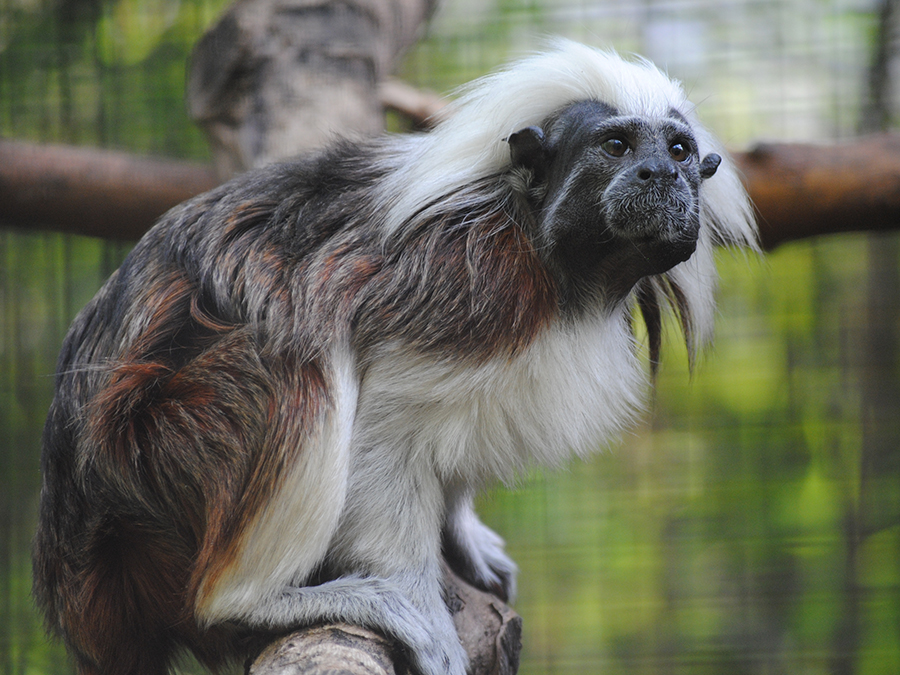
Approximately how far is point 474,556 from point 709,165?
3.50 feet

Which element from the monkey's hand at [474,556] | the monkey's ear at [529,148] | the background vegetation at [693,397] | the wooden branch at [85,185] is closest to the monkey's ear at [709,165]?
the monkey's ear at [529,148]

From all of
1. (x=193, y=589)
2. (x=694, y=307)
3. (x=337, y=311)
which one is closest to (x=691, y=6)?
(x=694, y=307)

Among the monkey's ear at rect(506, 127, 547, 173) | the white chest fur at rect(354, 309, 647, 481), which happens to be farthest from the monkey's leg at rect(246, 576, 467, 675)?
the monkey's ear at rect(506, 127, 547, 173)

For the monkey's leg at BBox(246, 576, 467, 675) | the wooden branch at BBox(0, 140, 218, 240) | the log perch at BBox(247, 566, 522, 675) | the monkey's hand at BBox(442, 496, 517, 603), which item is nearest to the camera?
→ the log perch at BBox(247, 566, 522, 675)

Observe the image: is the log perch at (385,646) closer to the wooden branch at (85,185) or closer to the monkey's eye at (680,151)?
the monkey's eye at (680,151)

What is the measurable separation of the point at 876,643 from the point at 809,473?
67cm

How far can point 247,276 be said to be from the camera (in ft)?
5.19

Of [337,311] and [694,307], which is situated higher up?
[337,311]

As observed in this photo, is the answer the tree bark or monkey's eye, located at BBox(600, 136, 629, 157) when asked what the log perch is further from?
the tree bark

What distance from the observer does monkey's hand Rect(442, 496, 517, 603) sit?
204cm

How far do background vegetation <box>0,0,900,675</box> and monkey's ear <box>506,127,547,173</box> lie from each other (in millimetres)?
1806

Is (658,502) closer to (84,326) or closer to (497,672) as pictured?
(497,672)

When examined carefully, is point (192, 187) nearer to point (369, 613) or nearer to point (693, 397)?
point (369, 613)

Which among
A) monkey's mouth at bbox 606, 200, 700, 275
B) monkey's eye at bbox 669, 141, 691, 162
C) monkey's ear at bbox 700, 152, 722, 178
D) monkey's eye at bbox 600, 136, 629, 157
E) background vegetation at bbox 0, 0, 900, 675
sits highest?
monkey's eye at bbox 600, 136, 629, 157
